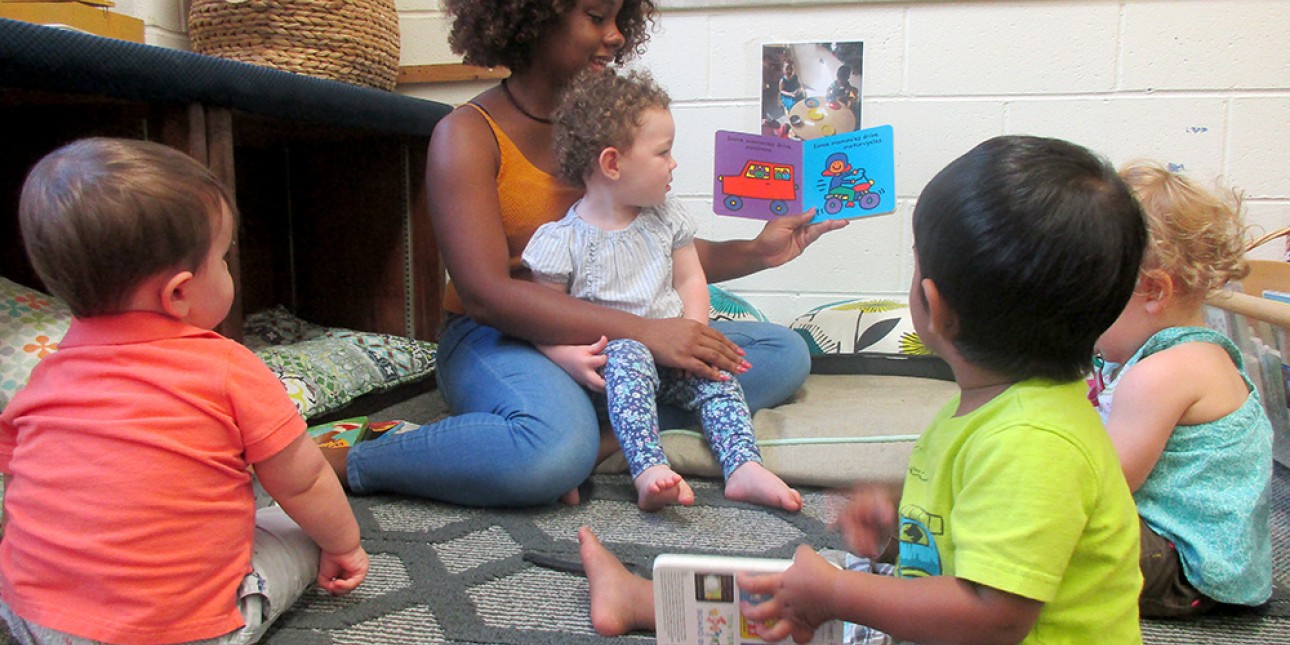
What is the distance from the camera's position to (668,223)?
4.48 ft

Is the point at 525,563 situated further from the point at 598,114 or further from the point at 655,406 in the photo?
the point at 598,114

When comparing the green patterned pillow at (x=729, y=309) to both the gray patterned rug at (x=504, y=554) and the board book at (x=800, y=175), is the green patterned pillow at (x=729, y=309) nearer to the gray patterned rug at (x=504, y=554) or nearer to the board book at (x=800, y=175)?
the board book at (x=800, y=175)

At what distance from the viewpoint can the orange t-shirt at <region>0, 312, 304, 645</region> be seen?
2.25 ft

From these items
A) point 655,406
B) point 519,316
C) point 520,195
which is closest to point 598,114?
point 520,195

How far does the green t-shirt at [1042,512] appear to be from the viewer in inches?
20.8

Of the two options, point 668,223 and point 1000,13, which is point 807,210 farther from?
point 1000,13

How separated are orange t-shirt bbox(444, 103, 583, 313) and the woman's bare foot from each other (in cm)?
57

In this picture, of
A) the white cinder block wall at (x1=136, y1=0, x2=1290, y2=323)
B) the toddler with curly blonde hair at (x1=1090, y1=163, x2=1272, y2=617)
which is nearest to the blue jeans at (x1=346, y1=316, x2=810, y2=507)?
the toddler with curly blonde hair at (x1=1090, y1=163, x2=1272, y2=617)

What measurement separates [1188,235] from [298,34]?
151cm

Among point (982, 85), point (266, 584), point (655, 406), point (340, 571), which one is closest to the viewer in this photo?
point (266, 584)

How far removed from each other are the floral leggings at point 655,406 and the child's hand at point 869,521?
0.39m

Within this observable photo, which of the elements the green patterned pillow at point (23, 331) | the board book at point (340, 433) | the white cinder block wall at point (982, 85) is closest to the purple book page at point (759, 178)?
the white cinder block wall at point (982, 85)

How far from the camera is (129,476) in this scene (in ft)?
2.26

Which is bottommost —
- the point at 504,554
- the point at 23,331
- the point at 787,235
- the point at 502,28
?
the point at 504,554
